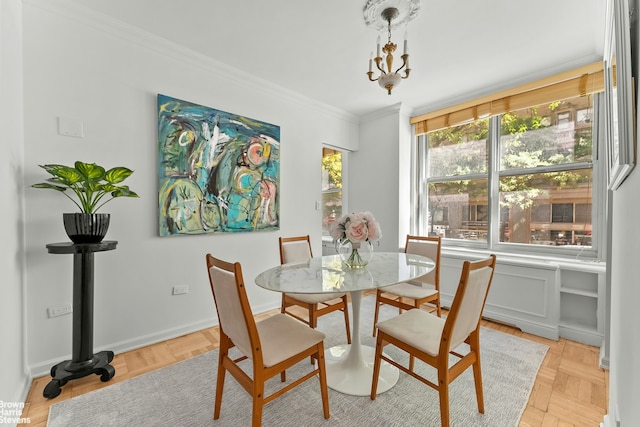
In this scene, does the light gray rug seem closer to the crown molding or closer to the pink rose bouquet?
the pink rose bouquet

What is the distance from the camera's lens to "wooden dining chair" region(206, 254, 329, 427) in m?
1.22

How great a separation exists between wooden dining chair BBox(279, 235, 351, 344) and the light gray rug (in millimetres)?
409

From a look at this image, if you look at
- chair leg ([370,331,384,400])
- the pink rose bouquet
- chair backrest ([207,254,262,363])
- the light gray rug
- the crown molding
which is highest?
the crown molding

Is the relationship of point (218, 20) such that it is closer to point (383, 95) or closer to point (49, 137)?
point (49, 137)

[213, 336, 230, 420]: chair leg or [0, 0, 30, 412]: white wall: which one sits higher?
[0, 0, 30, 412]: white wall

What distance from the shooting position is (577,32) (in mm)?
2193

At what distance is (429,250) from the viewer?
2.56 m

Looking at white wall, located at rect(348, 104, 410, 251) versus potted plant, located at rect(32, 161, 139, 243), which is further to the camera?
white wall, located at rect(348, 104, 410, 251)

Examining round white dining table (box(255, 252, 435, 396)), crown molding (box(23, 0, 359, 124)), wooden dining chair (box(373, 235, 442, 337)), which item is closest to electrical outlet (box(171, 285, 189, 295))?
round white dining table (box(255, 252, 435, 396))

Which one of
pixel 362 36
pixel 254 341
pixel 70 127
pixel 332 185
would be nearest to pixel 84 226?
pixel 70 127

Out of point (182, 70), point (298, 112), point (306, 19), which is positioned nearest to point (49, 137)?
point (182, 70)

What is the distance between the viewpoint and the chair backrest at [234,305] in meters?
1.20

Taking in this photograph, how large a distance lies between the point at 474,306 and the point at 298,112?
9.41 feet

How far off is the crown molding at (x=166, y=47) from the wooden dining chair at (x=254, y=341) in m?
2.06
